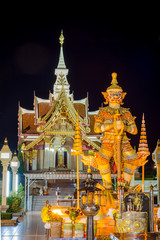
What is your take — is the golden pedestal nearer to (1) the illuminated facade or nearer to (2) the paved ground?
(2) the paved ground

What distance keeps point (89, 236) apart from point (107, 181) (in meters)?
4.44

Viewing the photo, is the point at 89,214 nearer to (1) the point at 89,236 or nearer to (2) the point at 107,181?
(1) the point at 89,236

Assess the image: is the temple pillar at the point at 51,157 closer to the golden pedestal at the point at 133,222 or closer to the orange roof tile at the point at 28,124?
the orange roof tile at the point at 28,124

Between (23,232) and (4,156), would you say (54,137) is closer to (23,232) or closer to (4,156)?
(4,156)

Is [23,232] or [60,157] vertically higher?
[60,157]

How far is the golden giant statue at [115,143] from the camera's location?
40.2 ft

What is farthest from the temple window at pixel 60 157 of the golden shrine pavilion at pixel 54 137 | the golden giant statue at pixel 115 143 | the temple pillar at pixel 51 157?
the golden giant statue at pixel 115 143

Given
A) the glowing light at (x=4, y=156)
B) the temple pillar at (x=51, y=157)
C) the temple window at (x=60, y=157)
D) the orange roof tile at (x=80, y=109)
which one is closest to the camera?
the glowing light at (x=4, y=156)

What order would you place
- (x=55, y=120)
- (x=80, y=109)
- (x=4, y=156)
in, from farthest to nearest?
(x=80, y=109) → (x=55, y=120) → (x=4, y=156)

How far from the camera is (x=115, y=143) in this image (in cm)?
1241

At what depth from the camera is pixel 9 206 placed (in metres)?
17.1

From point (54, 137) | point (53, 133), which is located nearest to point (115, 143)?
point (53, 133)

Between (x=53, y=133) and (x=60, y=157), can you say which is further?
(x=60, y=157)

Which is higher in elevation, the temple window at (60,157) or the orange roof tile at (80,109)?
the orange roof tile at (80,109)
